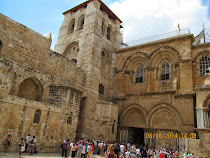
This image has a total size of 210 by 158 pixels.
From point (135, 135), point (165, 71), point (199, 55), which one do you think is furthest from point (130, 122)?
point (199, 55)

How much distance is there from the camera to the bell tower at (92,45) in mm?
15822

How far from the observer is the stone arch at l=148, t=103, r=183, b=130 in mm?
14212

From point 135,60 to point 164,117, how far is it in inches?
244

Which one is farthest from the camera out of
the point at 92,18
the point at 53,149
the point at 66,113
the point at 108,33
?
the point at 108,33

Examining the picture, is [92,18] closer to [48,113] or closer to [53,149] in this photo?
[48,113]

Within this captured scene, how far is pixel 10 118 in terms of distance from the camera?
9141 mm

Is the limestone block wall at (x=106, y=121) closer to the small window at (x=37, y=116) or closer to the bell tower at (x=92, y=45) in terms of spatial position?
the bell tower at (x=92, y=45)

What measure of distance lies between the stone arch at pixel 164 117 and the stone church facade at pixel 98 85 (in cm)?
8

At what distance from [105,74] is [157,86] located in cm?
514

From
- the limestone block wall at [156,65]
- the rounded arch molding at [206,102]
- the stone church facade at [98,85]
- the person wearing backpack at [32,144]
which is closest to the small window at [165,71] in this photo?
the stone church facade at [98,85]

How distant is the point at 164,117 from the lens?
15.0 m

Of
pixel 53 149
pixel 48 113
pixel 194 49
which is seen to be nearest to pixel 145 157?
pixel 53 149

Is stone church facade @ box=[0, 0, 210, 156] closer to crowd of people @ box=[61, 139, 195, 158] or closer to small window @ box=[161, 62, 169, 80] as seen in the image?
small window @ box=[161, 62, 169, 80]

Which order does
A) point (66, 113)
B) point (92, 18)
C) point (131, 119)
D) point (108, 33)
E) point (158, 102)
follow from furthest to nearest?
1. point (108, 33)
2. point (92, 18)
3. point (131, 119)
4. point (158, 102)
5. point (66, 113)
